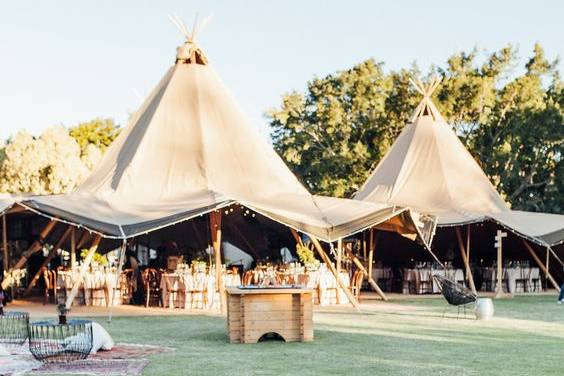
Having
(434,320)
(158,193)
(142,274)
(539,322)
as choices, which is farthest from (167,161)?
(539,322)

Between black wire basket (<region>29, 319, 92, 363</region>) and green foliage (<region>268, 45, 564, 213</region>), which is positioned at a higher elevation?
green foliage (<region>268, 45, 564, 213</region>)

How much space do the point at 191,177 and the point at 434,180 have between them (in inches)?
329

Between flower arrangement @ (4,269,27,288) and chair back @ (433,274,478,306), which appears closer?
chair back @ (433,274,478,306)

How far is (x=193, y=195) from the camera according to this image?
1711 centimetres

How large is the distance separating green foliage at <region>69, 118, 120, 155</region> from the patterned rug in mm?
28713

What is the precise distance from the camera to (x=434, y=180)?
24.1 metres

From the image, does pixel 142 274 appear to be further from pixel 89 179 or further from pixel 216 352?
pixel 216 352

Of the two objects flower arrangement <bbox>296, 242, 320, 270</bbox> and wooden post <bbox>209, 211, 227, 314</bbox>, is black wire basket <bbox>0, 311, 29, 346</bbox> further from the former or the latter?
flower arrangement <bbox>296, 242, 320, 270</bbox>

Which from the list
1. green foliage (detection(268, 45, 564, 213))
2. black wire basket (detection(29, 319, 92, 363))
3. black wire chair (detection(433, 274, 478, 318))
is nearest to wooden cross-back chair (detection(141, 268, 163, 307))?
black wire chair (detection(433, 274, 478, 318))

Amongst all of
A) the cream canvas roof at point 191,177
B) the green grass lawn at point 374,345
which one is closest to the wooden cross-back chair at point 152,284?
the cream canvas roof at point 191,177

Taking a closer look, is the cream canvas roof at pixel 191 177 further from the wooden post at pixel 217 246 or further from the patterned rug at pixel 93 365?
the patterned rug at pixel 93 365

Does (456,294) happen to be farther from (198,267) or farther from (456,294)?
(198,267)

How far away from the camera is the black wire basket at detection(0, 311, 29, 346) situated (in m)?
11.3

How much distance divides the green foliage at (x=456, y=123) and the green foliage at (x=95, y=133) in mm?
8357
